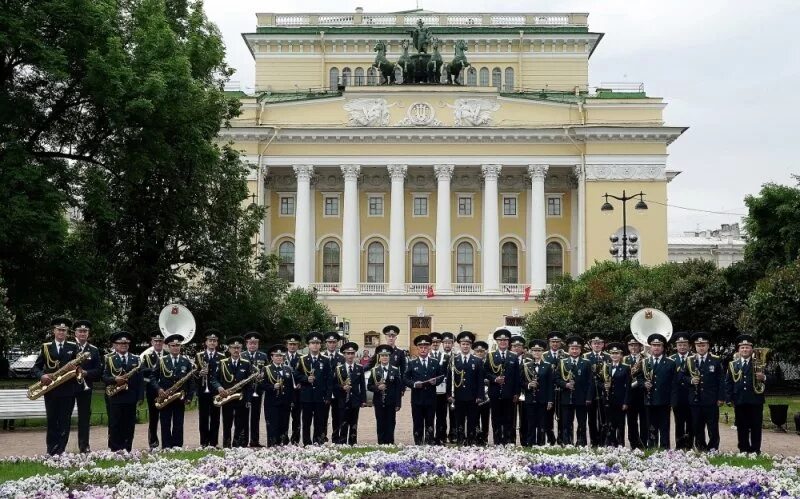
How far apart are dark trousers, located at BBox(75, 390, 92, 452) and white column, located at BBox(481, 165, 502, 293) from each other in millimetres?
44790

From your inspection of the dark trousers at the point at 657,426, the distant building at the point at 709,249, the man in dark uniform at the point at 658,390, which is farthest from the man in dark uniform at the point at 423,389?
the distant building at the point at 709,249

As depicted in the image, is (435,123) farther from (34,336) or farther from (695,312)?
(34,336)

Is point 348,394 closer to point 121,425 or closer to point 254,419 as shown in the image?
point 254,419

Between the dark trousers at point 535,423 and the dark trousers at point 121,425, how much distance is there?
6.72 metres

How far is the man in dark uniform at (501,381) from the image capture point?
17.4 meters

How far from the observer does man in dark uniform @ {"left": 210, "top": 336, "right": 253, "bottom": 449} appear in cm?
1723

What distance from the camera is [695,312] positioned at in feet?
113

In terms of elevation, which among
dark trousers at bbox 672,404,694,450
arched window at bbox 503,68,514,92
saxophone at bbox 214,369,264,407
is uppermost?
arched window at bbox 503,68,514,92

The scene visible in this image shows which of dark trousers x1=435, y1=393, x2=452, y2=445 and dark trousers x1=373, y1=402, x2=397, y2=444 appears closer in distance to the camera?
dark trousers x1=373, y1=402, x2=397, y2=444

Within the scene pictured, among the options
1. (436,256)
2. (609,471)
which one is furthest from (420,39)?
(609,471)

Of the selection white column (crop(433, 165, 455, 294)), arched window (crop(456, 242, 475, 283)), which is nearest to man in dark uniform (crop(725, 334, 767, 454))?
white column (crop(433, 165, 455, 294))

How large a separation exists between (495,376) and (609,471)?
5.15m

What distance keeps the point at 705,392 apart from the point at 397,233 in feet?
148

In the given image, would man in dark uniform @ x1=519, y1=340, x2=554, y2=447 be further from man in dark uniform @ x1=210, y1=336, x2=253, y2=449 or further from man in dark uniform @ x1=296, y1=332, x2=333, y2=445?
man in dark uniform @ x1=210, y1=336, x2=253, y2=449
